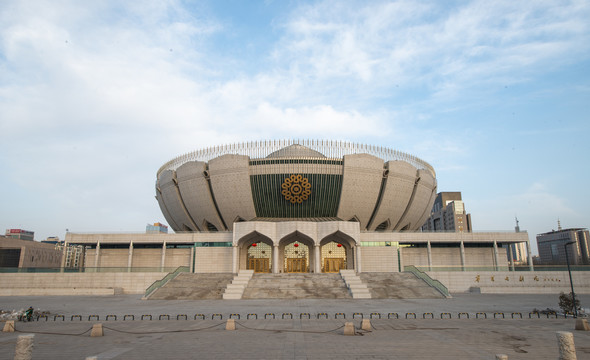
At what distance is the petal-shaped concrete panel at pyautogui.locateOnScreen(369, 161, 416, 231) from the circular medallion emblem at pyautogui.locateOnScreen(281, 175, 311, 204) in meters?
10.2

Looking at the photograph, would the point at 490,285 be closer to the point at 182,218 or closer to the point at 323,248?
the point at 323,248

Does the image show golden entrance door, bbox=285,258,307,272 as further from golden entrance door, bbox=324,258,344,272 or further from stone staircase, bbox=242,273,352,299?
stone staircase, bbox=242,273,352,299

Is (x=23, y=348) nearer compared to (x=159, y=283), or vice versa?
(x=23, y=348)

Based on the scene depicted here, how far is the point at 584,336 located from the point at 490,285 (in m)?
26.8

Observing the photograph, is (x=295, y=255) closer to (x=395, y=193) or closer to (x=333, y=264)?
(x=333, y=264)

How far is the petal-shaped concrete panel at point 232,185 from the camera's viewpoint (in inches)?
1890

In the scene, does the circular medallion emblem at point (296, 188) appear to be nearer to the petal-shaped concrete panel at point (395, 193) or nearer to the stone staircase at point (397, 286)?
the petal-shaped concrete panel at point (395, 193)

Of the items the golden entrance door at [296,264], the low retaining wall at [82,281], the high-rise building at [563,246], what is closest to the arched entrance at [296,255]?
the golden entrance door at [296,264]

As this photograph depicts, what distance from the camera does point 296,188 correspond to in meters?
47.5

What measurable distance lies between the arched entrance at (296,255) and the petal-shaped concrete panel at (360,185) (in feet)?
20.2

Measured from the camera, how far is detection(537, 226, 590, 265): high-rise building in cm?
16225

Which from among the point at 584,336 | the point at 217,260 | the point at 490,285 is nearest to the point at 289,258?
the point at 217,260

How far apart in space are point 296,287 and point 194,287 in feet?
29.1

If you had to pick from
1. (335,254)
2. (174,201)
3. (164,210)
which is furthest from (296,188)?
(164,210)
